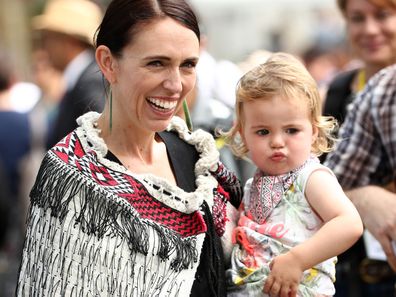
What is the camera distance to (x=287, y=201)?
3438 millimetres

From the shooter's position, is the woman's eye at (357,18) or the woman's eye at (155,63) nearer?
the woman's eye at (155,63)

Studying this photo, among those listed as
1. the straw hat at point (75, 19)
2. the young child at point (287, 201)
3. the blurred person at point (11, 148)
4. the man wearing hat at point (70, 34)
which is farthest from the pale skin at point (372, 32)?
the blurred person at point (11, 148)

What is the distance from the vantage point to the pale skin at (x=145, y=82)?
331 cm

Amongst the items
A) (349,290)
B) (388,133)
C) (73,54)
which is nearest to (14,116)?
(73,54)

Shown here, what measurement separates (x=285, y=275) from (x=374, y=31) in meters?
2.47

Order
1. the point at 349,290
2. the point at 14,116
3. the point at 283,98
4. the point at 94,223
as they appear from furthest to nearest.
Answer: the point at 14,116, the point at 349,290, the point at 283,98, the point at 94,223

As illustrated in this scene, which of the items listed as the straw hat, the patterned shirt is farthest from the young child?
the straw hat

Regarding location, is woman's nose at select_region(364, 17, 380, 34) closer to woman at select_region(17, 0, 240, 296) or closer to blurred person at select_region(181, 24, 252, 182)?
blurred person at select_region(181, 24, 252, 182)

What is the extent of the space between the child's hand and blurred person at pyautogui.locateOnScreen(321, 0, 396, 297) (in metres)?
1.89

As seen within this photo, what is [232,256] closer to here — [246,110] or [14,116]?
[246,110]

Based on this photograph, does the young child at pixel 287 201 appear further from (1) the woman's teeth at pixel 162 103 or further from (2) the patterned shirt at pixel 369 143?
(2) the patterned shirt at pixel 369 143

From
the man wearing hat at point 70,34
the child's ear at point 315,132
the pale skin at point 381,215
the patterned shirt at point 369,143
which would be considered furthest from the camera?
the man wearing hat at point 70,34

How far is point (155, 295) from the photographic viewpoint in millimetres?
Result: 3238

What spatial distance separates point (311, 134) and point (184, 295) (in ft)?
2.28
